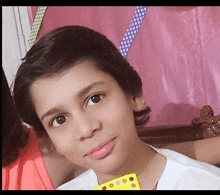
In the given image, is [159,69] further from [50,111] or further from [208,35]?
[50,111]

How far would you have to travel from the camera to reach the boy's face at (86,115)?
352 millimetres

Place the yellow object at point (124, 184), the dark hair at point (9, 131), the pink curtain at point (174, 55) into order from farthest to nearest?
the pink curtain at point (174, 55), the dark hair at point (9, 131), the yellow object at point (124, 184)

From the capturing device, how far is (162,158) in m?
0.43

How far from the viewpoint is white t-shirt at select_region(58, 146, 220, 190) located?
1.27 ft

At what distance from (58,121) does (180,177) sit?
0.20m

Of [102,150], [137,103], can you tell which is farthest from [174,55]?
[102,150]

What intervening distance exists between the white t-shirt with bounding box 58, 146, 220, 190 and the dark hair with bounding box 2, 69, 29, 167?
11 centimetres

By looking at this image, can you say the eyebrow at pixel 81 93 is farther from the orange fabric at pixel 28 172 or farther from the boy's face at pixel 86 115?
the orange fabric at pixel 28 172

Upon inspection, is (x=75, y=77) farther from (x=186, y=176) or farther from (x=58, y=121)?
(x=186, y=176)

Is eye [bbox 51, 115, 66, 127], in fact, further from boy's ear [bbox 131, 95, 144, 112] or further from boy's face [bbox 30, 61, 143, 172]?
boy's ear [bbox 131, 95, 144, 112]

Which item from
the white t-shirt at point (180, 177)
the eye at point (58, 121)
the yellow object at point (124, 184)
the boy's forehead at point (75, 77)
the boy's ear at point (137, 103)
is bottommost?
the white t-shirt at point (180, 177)

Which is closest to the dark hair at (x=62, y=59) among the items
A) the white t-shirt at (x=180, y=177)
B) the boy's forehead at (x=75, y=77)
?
the boy's forehead at (x=75, y=77)
